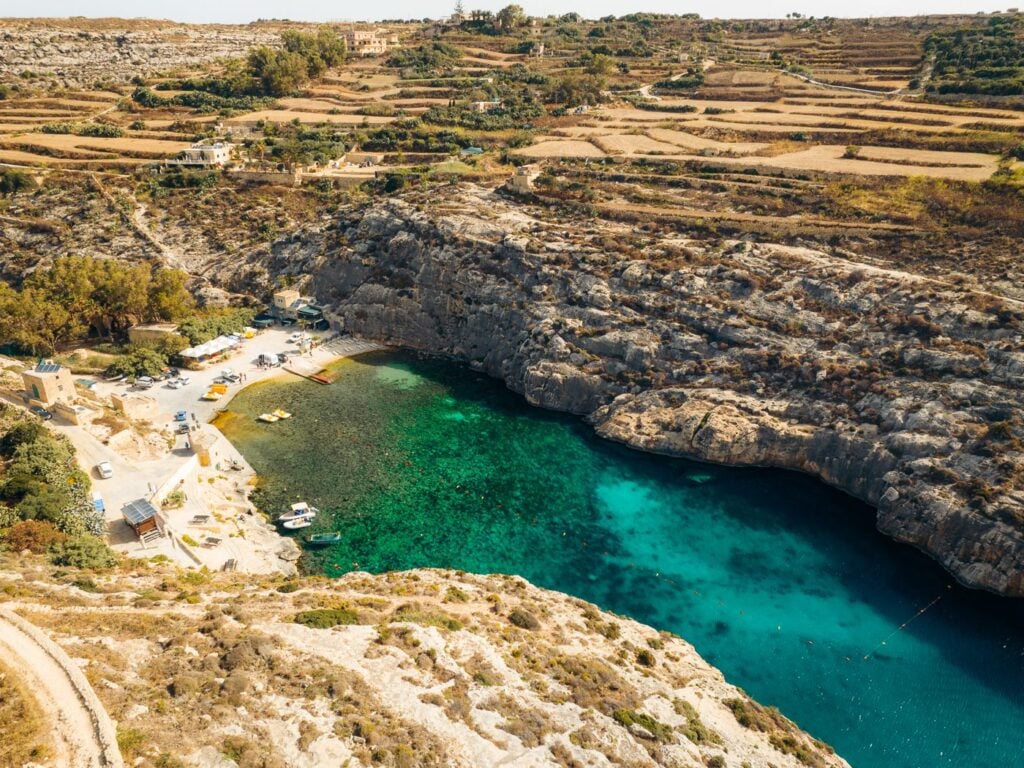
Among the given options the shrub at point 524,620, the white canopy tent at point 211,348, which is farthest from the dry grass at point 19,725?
the white canopy tent at point 211,348

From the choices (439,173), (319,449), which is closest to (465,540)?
(319,449)

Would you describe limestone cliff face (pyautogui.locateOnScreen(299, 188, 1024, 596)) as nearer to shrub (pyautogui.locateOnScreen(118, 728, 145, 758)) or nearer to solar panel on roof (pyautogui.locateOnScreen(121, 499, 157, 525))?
solar panel on roof (pyautogui.locateOnScreen(121, 499, 157, 525))

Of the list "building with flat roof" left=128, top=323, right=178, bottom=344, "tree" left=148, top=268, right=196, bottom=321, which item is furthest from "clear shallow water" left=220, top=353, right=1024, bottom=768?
"tree" left=148, top=268, right=196, bottom=321

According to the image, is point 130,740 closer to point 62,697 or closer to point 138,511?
point 62,697

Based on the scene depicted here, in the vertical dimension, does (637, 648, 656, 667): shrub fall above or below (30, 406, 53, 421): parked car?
below

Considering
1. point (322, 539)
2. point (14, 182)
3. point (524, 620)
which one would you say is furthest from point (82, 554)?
point (14, 182)

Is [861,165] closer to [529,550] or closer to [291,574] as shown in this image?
[529,550]

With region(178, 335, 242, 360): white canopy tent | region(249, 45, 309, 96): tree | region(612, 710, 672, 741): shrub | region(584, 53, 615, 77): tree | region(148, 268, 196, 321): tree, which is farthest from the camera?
region(249, 45, 309, 96): tree

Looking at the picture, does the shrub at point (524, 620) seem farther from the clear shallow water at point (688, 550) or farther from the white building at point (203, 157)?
the white building at point (203, 157)
